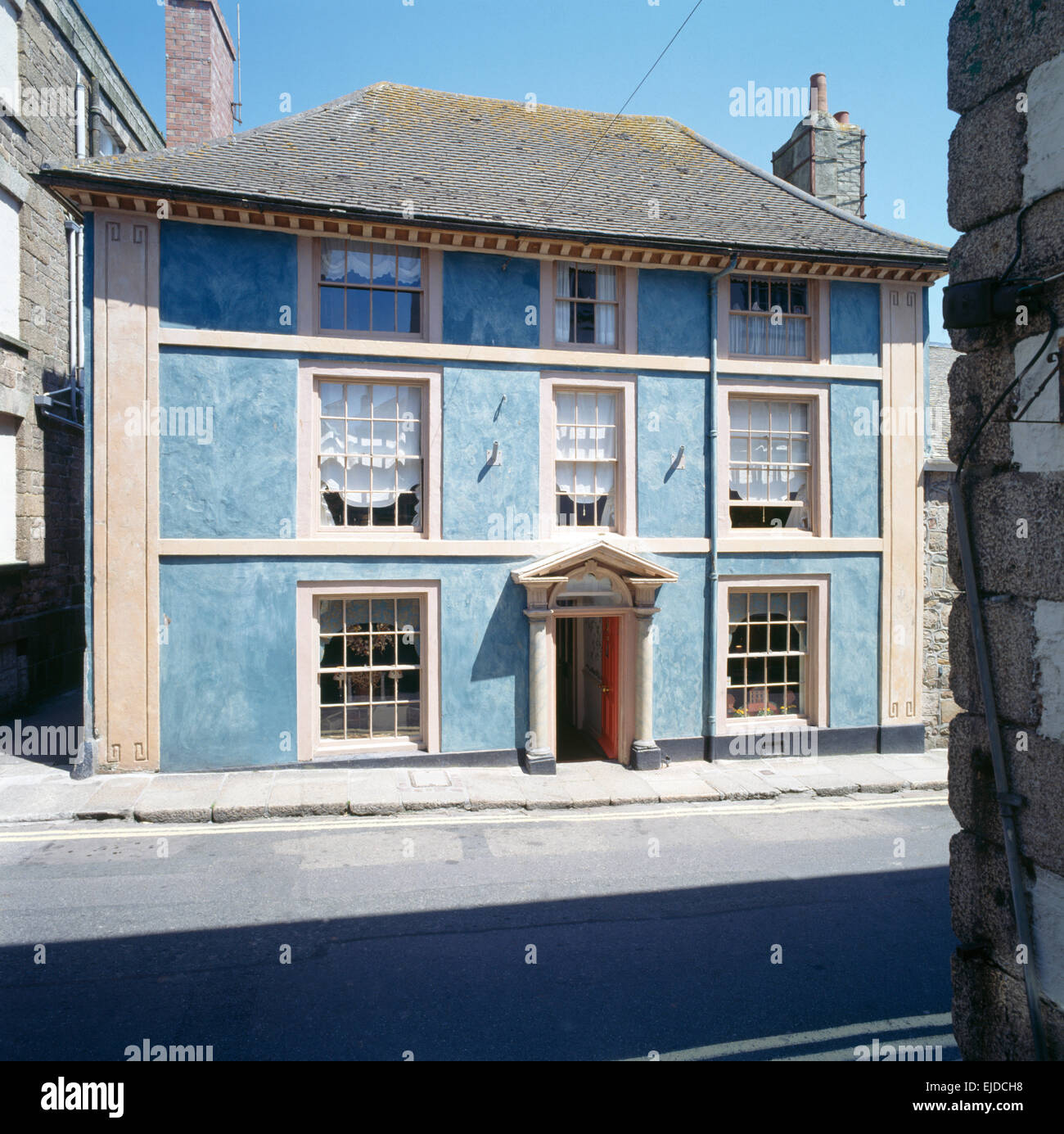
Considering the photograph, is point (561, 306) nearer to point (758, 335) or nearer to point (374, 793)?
point (758, 335)

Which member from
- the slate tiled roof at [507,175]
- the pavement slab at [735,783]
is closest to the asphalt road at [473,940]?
the pavement slab at [735,783]

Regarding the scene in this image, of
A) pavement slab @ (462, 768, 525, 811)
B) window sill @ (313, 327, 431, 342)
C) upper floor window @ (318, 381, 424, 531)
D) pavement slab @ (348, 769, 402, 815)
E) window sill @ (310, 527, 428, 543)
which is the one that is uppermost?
window sill @ (313, 327, 431, 342)

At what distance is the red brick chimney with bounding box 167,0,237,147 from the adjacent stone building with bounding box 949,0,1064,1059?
14.3 m

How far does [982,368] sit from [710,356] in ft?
30.6

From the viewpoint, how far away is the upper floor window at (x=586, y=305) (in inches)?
479

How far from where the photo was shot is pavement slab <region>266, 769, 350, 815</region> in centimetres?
985

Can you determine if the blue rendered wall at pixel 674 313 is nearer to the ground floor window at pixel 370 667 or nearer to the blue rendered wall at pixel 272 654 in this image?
the blue rendered wall at pixel 272 654

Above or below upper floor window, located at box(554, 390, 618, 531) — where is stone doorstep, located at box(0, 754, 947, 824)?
below

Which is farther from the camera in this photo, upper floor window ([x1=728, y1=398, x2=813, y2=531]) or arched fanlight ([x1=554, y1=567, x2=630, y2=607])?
upper floor window ([x1=728, y1=398, x2=813, y2=531])

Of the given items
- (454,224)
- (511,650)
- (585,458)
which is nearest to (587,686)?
(511,650)

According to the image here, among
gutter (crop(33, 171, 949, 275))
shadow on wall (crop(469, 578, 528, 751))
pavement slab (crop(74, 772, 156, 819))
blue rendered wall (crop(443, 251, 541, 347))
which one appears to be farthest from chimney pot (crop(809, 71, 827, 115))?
pavement slab (crop(74, 772, 156, 819))

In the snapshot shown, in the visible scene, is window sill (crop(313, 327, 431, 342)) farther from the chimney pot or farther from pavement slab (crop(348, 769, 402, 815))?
the chimney pot

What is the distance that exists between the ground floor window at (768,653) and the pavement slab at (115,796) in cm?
898
